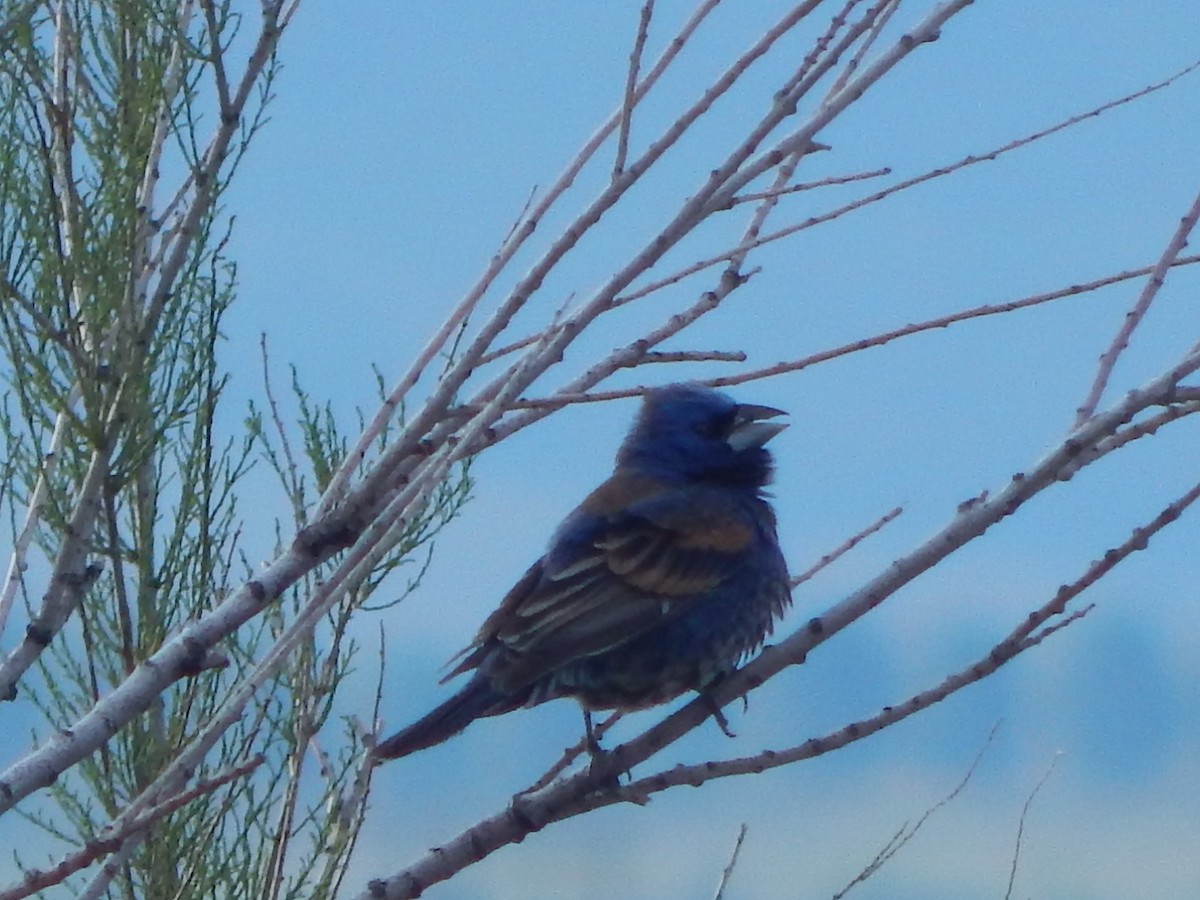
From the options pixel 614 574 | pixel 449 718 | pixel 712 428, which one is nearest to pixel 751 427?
pixel 712 428

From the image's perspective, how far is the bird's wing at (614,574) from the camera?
3.01 metres

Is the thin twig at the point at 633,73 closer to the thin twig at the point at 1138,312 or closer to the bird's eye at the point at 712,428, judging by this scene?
the thin twig at the point at 1138,312

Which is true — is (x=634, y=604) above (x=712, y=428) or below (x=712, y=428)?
below

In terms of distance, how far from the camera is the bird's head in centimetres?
362

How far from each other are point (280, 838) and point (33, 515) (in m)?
1.08

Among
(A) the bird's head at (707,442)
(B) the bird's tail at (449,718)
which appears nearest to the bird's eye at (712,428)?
(A) the bird's head at (707,442)

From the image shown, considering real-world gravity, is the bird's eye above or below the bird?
above

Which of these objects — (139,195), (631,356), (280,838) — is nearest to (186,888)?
(280,838)

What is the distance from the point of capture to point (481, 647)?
3064 mm

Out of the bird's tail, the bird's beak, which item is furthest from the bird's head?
the bird's tail

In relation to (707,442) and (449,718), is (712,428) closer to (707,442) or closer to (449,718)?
(707,442)

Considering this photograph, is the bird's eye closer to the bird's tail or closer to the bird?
the bird

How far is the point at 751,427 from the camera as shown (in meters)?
3.62

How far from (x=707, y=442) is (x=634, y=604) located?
2.01ft
